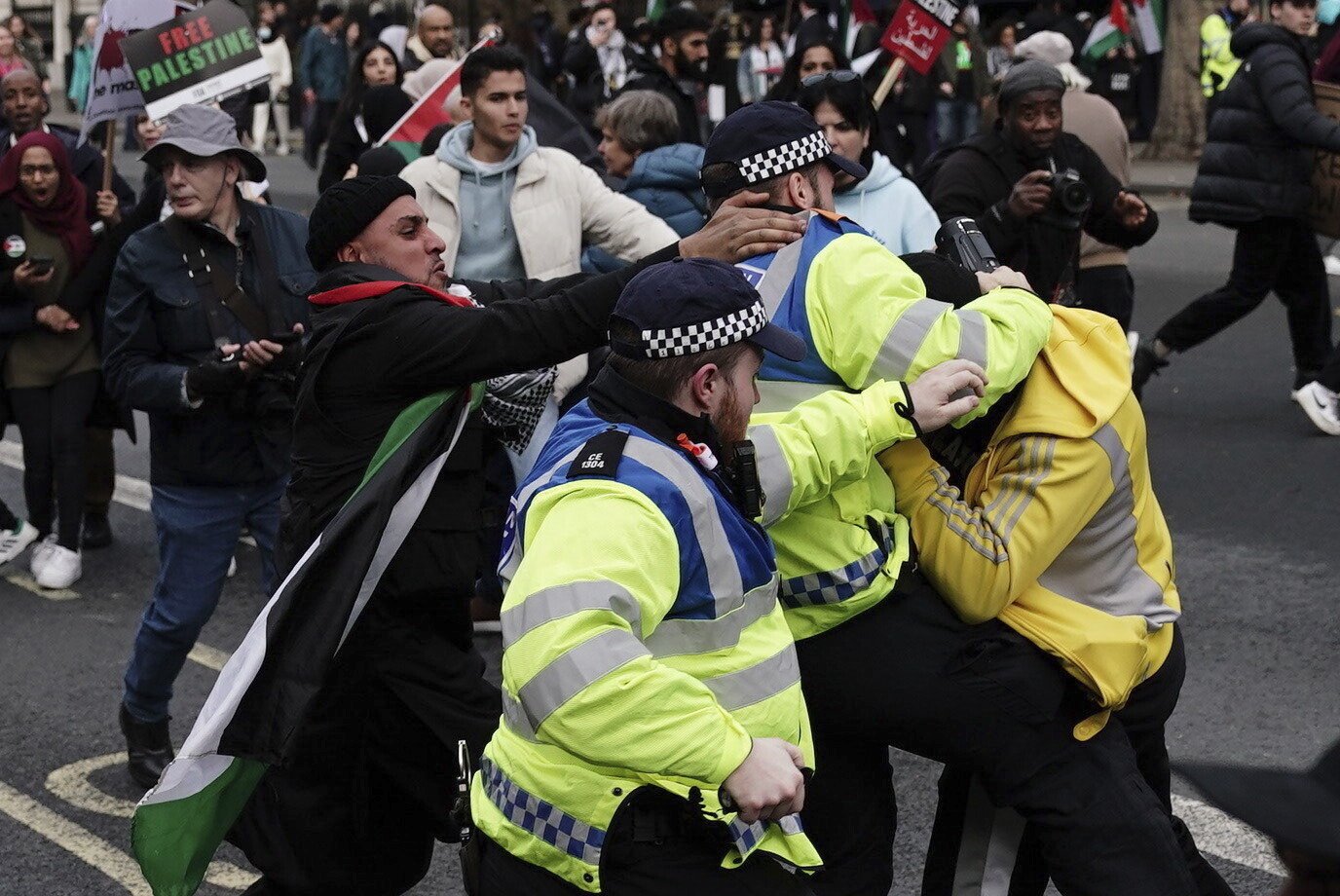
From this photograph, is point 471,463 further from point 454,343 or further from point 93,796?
point 93,796

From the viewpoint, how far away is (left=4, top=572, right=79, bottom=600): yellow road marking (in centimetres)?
756

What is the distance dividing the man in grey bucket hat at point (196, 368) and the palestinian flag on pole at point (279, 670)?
1.55 m

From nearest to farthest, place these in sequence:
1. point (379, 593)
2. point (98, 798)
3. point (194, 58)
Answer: point (379, 593) < point (98, 798) < point (194, 58)

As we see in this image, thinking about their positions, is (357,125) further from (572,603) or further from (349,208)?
(572,603)

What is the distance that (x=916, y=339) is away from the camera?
3359mm

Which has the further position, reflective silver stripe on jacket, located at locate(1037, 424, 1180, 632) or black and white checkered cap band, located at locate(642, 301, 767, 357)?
reflective silver stripe on jacket, located at locate(1037, 424, 1180, 632)

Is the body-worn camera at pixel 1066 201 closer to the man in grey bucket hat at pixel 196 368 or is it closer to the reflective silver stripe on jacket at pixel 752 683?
the man in grey bucket hat at pixel 196 368

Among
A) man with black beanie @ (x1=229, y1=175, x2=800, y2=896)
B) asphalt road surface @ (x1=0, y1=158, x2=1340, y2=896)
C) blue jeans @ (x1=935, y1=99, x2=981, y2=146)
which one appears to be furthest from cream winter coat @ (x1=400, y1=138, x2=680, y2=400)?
blue jeans @ (x1=935, y1=99, x2=981, y2=146)

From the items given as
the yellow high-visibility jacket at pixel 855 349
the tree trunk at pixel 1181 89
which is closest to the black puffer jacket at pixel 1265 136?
the yellow high-visibility jacket at pixel 855 349

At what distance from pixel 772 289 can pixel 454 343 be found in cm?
73

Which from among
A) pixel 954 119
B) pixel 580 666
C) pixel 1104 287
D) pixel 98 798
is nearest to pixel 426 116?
pixel 1104 287

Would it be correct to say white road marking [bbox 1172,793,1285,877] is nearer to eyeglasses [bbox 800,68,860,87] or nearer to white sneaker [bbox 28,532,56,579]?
eyeglasses [bbox 800,68,860,87]

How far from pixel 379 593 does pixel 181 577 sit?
1525 mm

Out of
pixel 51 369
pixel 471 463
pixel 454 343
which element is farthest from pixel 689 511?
pixel 51 369
